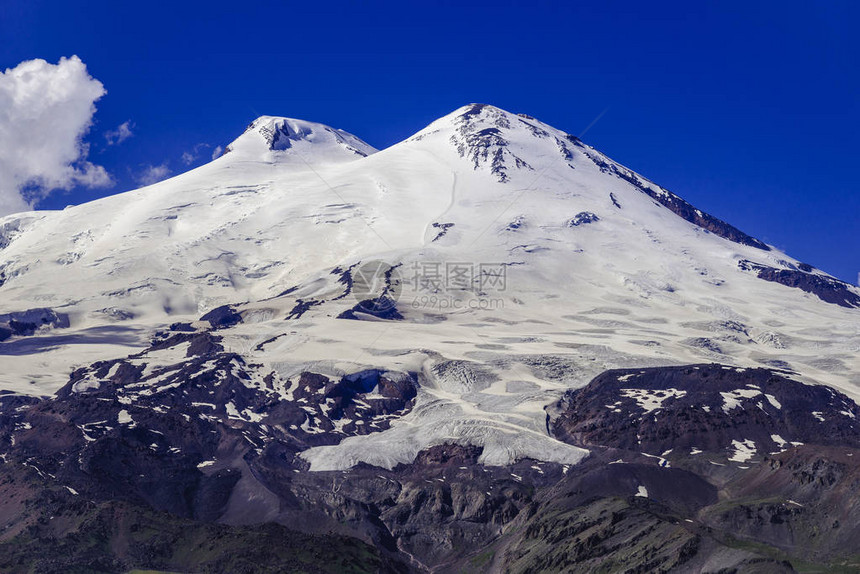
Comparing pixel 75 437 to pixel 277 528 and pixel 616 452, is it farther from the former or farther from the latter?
pixel 616 452

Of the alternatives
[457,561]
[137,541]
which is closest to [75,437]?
[137,541]

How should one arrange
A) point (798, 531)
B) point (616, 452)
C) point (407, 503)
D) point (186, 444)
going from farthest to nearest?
1. point (186, 444)
2. point (616, 452)
3. point (407, 503)
4. point (798, 531)

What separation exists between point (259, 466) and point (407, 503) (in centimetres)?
2953

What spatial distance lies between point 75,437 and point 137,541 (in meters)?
51.9

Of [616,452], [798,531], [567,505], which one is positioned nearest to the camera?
[798,531]

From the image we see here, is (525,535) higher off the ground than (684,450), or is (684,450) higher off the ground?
(684,450)

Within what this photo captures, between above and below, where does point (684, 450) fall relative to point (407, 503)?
above

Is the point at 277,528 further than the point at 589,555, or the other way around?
the point at 277,528

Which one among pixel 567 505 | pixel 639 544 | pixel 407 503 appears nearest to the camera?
pixel 639 544

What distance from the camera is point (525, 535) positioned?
151500 millimetres

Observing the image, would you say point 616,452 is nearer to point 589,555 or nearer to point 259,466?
point 589,555

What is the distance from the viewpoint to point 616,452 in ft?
607

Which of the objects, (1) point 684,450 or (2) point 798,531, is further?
(1) point 684,450

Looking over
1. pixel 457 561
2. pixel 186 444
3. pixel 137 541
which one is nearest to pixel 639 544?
pixel 457 561
